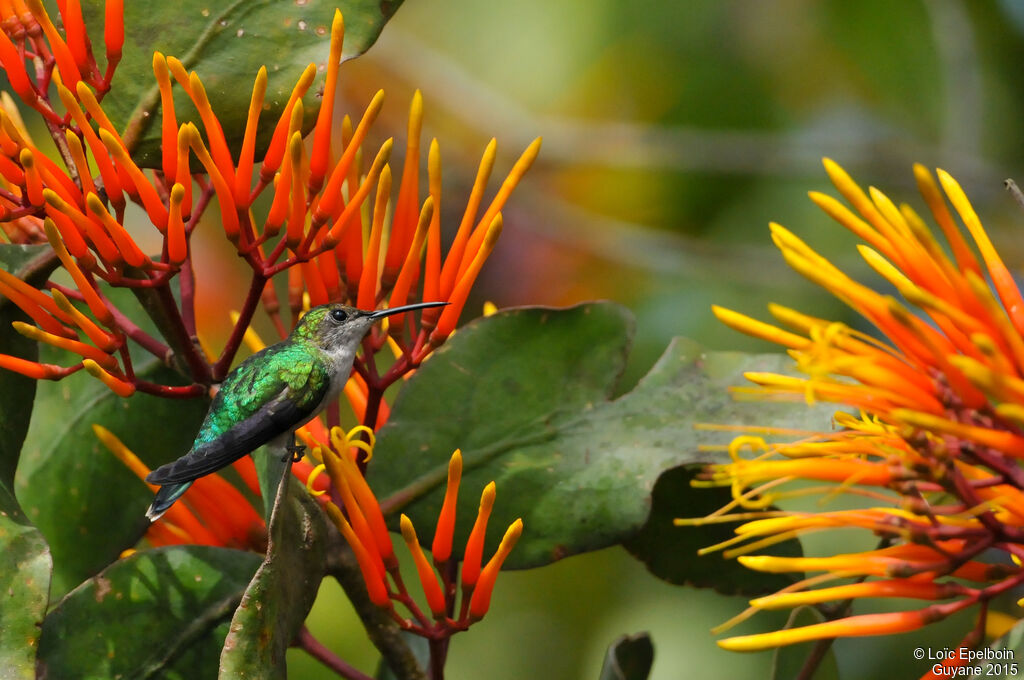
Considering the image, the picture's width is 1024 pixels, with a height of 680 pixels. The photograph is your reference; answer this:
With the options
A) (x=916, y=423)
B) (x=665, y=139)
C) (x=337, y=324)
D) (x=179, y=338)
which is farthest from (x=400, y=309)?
(x=665, y=139)

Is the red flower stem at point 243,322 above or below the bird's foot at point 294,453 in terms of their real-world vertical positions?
above

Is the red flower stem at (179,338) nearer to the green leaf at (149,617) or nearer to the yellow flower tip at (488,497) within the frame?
the green leaf at (149,617)

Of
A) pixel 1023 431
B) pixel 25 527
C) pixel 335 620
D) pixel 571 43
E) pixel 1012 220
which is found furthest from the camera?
pixel 571 43

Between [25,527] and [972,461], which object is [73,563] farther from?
[972,461]

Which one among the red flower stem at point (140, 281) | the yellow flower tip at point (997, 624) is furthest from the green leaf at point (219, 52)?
the yellow flower tip at point (997, 624)

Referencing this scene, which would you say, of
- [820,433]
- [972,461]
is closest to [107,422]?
[820,433]

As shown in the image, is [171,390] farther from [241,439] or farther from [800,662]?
[800,662]
